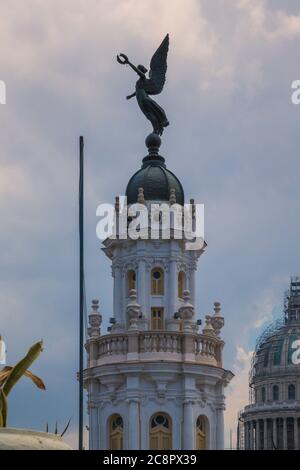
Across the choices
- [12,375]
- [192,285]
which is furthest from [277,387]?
[12,375]

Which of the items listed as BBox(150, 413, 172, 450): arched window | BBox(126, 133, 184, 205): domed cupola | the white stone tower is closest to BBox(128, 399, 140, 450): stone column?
the white stone tower

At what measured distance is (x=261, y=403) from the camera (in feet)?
516

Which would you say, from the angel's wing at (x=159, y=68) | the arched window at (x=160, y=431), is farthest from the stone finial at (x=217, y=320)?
the angel's wing at (x=159, y=68)

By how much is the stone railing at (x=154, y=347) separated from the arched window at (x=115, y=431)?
7.62 feet

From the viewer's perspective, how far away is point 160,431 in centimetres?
4709

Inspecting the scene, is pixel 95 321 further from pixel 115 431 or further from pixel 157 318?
pixel 115 431

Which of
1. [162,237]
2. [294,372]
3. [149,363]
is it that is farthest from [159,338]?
[294,372]

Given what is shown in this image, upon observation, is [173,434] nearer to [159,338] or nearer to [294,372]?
[159,338]

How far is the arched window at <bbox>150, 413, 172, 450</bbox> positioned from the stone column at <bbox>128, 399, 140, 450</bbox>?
700 millimetres

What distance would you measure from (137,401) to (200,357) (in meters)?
3.17

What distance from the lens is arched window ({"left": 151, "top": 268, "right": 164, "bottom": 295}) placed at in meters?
49.7
